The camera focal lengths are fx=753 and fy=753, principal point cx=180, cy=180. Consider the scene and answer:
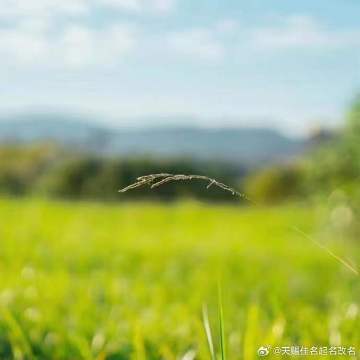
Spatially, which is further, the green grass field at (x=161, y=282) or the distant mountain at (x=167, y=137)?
the distant mountain at (x=167, y=137)

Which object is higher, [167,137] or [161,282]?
[161,282]

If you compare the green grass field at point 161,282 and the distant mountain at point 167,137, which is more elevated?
the green grass field at point 161,282

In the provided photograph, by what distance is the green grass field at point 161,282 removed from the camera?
2396mm

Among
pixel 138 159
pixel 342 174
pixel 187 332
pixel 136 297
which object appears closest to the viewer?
pixel 187 332

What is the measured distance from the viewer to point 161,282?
548 cm

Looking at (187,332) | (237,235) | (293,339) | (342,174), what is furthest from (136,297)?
(237,235)

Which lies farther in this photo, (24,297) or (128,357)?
(24,297)

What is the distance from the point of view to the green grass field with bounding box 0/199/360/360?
2396mm

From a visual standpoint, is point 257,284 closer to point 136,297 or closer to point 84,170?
point 136,297

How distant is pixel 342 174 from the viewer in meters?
7.03

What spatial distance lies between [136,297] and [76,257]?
6.79 ft

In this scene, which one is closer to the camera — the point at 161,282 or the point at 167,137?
the point at 161,282

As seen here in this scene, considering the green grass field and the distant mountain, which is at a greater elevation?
the green grass field

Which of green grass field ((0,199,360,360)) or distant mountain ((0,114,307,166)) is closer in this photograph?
green grass field ((0,199,360,360))
